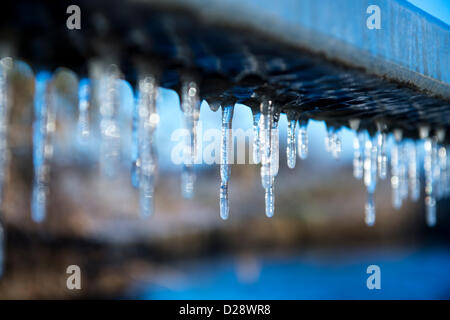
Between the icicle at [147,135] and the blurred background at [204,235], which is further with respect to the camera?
the blurred background at [204,235]

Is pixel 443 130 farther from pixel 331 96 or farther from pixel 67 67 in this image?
pixel 67 67

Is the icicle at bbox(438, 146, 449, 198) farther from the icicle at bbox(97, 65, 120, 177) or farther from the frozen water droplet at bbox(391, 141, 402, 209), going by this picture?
the icicle at bbox(97, 65, 120, 177)

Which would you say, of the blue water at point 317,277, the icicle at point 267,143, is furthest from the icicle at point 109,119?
the blue water at point 317,277

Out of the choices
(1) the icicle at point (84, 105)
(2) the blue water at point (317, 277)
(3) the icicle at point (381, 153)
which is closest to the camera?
(1) the icicle at point (84, 105)

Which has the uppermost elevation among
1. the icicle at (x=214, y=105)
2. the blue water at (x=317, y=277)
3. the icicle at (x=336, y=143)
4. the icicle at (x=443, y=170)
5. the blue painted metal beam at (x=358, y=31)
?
the blue painted metal beam at (x=358, y=31)

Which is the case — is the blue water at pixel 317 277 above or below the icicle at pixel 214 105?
below

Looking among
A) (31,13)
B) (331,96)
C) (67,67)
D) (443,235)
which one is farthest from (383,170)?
(443,235)

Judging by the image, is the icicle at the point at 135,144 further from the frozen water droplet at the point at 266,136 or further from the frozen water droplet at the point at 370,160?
the frozen water droplet at the point at 370,160

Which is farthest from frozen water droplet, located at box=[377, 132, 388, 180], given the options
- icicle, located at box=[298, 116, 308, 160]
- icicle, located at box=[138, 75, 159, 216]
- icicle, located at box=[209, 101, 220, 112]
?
icicle, located at box=[138, 75, 159, 216]
